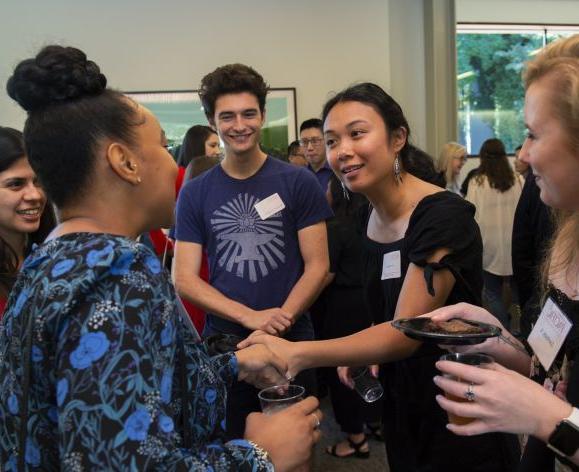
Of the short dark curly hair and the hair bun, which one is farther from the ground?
the short dark curly hair

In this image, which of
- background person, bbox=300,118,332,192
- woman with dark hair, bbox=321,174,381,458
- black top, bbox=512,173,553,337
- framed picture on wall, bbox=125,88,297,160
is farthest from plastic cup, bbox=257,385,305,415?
framed picture on wall, bbox=125,88,297,160

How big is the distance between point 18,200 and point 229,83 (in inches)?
37.4

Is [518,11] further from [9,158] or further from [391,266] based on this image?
[9,158]

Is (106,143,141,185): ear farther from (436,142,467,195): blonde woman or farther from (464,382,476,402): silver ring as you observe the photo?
(436,142,467,195): blonde woman

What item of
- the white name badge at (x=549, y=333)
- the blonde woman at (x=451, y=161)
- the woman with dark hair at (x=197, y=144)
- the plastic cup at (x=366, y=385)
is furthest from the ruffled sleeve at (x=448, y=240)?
the blonde woman at (x=451, y=161)

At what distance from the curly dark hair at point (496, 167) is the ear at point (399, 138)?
3.28 metres

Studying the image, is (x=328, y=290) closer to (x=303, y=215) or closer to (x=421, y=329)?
(x=303, y=215)

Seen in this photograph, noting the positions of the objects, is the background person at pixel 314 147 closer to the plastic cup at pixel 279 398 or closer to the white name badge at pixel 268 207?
the white name badge at pixel 268 207

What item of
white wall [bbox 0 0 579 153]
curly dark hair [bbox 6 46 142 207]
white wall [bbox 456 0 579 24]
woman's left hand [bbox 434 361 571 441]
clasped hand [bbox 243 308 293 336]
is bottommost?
clasped hand [bbox 243 308 293 336]

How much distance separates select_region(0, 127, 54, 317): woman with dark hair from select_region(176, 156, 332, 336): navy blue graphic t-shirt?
574mm

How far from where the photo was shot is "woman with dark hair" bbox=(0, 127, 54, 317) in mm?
1814

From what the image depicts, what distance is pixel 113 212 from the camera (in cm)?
92

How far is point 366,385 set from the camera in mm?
1641

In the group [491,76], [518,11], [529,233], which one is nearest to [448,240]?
[529,233]
